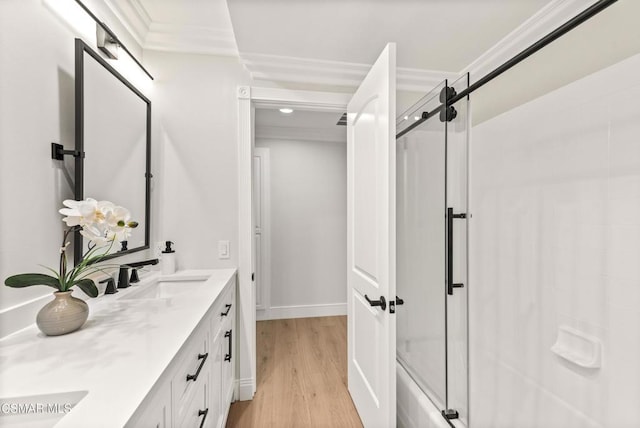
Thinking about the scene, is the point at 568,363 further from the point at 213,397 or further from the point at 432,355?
the point at 213,397

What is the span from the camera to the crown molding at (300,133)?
340 cm

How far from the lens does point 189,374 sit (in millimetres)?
982

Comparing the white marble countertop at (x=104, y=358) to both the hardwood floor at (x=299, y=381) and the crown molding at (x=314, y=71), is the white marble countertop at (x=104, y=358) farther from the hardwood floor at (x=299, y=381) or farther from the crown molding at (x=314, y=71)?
the crown molding at (x=314, y=71)

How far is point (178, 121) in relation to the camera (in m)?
1.94

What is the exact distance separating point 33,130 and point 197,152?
981 millimetres

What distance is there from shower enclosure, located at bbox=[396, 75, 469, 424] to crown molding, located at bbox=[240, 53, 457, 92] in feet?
1.92

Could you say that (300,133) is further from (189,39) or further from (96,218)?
(96,218)

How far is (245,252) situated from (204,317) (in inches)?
35.0

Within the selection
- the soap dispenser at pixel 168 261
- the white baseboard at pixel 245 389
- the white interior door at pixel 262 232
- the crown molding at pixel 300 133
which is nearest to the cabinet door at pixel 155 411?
the soap dispenser at pixel 168 261

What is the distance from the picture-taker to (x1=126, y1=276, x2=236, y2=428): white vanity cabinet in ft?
2.36

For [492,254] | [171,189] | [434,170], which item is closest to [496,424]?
[492,254]

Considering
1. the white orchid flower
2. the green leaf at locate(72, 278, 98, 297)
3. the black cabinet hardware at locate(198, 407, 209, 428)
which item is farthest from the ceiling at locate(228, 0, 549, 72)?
the black cabinet hardware at locate(198, 407, 209, 428)

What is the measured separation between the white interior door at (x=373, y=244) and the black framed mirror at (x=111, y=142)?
50.9 inches

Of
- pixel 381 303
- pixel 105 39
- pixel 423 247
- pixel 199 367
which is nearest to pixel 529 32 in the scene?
pixel 423 247
